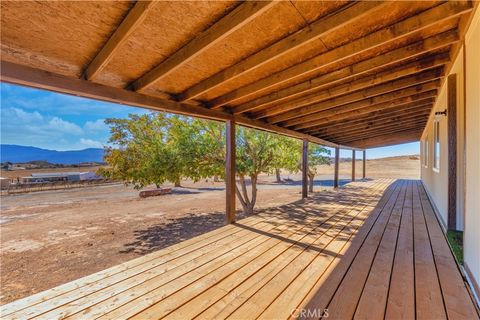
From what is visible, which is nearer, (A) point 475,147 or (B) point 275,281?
(A) point 475,147

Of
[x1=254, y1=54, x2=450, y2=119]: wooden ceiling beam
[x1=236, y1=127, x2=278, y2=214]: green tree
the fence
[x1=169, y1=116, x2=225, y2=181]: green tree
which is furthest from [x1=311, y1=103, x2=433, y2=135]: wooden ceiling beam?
the fence

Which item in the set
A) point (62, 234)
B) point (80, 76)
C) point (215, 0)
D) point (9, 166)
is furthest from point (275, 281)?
point (9, 166)

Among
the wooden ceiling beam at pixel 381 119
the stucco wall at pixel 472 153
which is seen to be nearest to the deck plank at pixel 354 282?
the stucco wall at pixel 472 153

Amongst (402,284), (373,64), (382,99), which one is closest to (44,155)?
(382,99)

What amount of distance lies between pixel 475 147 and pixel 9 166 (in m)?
50.3

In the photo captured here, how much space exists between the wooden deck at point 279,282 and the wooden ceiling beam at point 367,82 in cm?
218

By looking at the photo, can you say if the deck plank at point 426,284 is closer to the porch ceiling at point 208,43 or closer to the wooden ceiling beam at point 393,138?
the porch ceiling at point 208,43

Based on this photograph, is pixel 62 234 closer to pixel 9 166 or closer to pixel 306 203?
pixel 306 203

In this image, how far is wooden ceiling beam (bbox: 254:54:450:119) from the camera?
9.80 feet

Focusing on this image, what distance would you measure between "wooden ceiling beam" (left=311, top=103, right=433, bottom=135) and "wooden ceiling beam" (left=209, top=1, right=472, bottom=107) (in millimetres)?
4297

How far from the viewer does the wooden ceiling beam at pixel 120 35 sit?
1.53m

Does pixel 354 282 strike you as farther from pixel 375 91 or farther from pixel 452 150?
pixel 375 91

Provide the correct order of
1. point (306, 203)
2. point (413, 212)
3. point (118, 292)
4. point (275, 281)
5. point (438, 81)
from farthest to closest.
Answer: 1. point (306, 203)
2. point (413, 212)
3. point (438, 81)
4. point (275, 281)
5. point (118, 292)

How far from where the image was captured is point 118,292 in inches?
77.0
